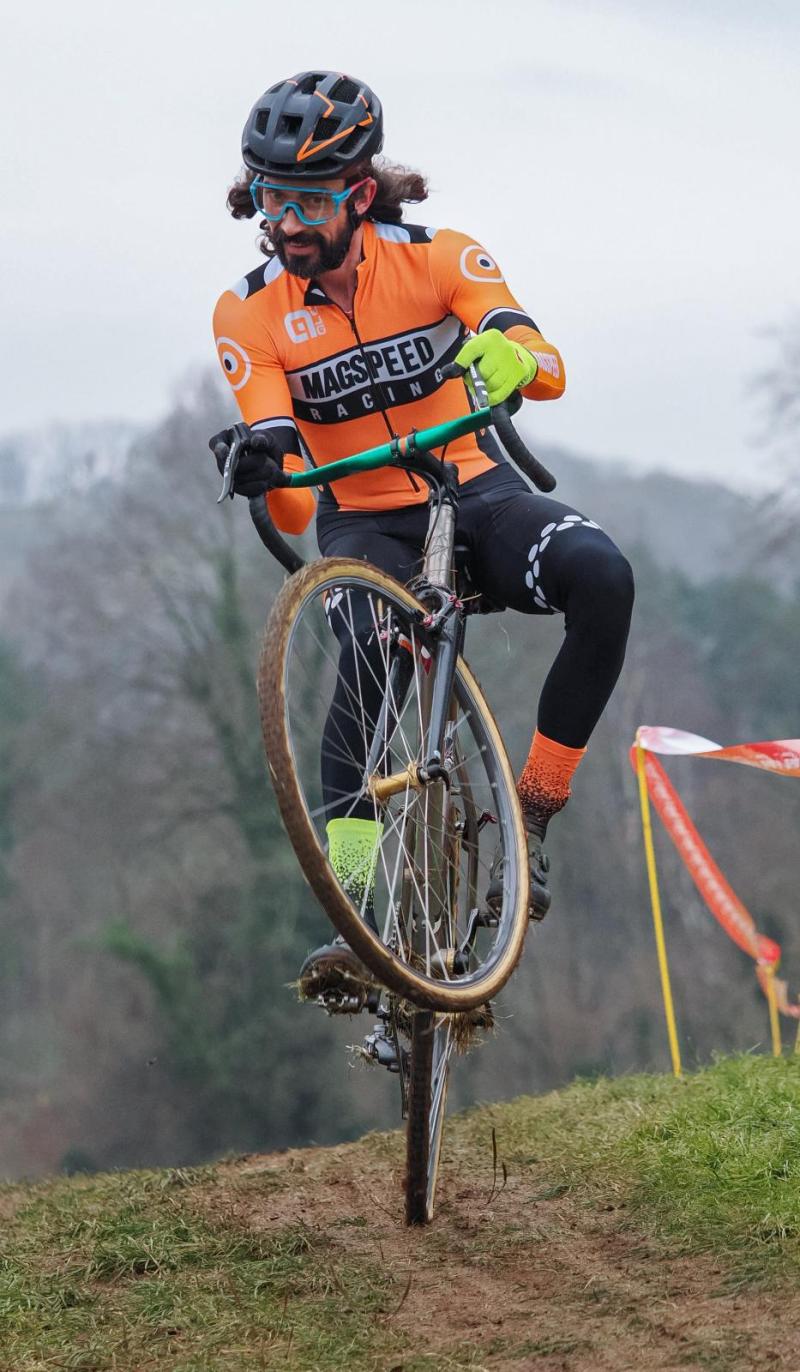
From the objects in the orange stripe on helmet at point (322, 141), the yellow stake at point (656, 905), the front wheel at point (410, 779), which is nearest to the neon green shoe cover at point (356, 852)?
the front wheel at point (410, 779)

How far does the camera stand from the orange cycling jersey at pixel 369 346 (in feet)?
17.6

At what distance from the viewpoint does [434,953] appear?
4957 mm

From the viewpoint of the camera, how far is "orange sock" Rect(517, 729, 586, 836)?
5438 mm

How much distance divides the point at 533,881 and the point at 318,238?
2091mm

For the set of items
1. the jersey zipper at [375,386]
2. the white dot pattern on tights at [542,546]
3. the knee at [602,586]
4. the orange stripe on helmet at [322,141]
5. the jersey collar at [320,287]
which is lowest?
the knee at [602,586]

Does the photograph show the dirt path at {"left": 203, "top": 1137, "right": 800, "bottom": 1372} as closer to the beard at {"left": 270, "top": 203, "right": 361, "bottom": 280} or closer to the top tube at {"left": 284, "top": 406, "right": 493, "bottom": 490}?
the top tube at {"left": 284, "top": 406, "right": 493, "bottom": 490}

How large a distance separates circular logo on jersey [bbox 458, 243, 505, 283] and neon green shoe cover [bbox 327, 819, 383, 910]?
177 cm

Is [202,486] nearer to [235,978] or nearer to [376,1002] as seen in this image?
[235,978]

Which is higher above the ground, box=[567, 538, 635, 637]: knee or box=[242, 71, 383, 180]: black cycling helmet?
box=[242, 71, 383, 180]: black cycling helmet

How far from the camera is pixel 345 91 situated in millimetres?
5121

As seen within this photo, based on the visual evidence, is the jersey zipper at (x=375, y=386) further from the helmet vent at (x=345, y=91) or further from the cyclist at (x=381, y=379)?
the helmet vent at (x=345, y=91)

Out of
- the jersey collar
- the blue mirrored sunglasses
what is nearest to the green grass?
Result: the jersey collar

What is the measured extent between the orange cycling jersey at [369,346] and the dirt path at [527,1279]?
2330 millimetres

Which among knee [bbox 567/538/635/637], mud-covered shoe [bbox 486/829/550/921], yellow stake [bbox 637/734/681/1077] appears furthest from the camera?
yellow stake [bbox 637/734/681/1077]
